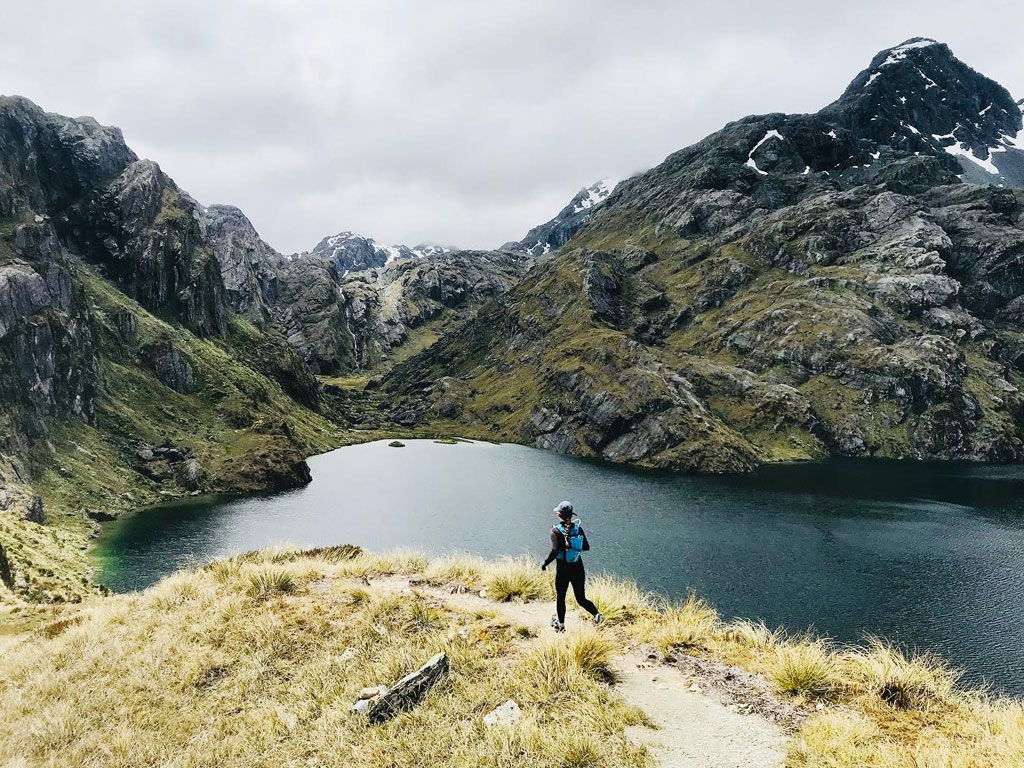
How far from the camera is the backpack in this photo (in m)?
14.4

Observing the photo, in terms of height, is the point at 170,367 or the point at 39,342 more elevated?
the point at 39,342

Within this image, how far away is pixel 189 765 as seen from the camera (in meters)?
10.0

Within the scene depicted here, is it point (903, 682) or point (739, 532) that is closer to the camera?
point (903, 682)

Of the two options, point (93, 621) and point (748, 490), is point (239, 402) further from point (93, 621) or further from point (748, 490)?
point (93, 621)

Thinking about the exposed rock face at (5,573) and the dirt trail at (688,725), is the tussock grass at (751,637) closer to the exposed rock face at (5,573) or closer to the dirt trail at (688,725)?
the dirt trail at (688,725)

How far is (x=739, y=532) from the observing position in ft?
277

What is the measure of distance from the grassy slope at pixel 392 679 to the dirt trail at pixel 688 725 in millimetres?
431

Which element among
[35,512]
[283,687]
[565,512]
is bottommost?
[35,512]

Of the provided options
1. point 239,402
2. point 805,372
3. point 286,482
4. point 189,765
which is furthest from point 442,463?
point 189,765

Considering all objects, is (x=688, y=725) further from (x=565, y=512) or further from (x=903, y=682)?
(x=565, y=512)

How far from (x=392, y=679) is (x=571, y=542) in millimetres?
5406

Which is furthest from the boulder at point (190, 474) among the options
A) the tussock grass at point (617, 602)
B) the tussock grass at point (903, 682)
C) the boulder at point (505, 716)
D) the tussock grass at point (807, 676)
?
the tussock grass at point (903, 682)

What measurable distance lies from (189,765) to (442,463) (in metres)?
147

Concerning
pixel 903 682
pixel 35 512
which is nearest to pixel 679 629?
pixel 903 682
